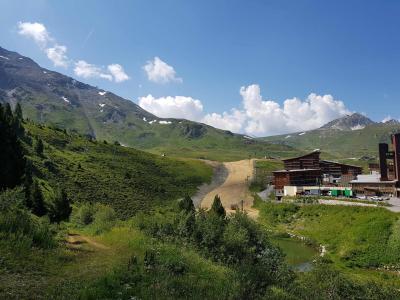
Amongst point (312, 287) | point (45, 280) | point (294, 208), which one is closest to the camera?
point (45, 280)

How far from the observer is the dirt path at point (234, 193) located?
12364cm

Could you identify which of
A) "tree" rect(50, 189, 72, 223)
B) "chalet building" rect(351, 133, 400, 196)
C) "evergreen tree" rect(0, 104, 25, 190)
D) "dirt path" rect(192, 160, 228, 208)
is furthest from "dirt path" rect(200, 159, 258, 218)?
"evergreen tree" rect(0, 104, 25, 190)

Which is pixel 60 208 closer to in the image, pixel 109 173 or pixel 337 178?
pixel 109 173

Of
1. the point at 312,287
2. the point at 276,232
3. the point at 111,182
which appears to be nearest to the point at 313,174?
the point at 276,232

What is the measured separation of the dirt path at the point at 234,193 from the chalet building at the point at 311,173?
529 inches

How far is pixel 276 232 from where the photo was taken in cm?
8075

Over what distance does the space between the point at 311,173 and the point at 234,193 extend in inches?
1187

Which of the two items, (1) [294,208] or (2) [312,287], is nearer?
(2) [312,287]

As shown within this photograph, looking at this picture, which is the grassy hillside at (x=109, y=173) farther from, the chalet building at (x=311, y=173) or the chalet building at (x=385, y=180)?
the chalet building at (x=385, y=180)

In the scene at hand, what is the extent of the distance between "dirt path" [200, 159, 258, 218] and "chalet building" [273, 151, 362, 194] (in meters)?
13.4

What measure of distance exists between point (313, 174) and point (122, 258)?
118609 mm

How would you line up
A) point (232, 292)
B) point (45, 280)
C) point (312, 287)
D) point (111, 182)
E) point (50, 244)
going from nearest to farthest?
1. point (45, 280)
2. point (232, 292)
3. point (50, 244)
4. point (312, 287)
5. point (111, 182)

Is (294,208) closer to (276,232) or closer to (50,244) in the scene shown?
(276,232)

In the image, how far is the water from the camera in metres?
57.9
